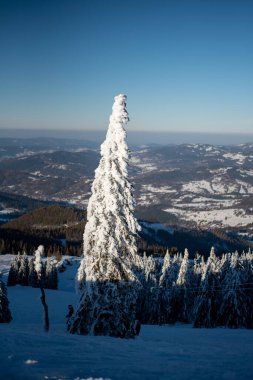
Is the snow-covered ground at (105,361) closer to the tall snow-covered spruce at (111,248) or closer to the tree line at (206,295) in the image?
the tall snow-covered spruce at (111,248)

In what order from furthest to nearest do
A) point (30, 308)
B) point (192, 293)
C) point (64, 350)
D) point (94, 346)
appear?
point (30, 308) → point (192, 293) → point (94, 346) → point (64, 350)

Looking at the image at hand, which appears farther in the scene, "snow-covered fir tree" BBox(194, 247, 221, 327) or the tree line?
"snow-covered fir tree" BBox(194, 247, 221, 327)

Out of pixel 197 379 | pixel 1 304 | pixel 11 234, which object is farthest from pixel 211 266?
pixel 11 234

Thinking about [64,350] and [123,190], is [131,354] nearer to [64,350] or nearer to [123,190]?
[64,350]

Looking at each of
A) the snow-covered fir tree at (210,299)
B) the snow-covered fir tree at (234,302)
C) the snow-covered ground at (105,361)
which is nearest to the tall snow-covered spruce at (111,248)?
the snow-covered ground at (105,361)

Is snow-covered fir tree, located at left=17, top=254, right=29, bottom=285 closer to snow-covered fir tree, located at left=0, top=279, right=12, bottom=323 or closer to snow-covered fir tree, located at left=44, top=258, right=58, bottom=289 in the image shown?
snow-covered fir tree, located at left=44, top=258, right=58, bottom=289

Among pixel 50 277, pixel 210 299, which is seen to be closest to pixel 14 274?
pixel 50 277

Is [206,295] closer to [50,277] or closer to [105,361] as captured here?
[105,361]

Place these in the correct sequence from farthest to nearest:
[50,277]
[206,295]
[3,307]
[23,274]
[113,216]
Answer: [50,277] < [23,274] < [206,295] < [3,307] < [113,216]

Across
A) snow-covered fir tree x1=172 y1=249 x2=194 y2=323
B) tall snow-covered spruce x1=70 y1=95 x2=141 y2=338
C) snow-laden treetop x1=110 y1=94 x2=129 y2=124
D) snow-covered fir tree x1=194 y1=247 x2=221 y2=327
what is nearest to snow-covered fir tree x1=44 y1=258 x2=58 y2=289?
snow-covered fir tree x1=172 y1=249 x2=194 y2=323
